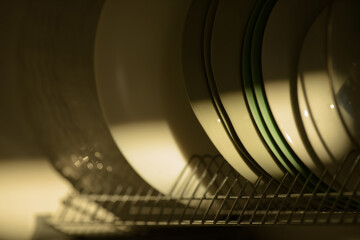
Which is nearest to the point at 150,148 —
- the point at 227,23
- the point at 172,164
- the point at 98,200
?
the point at 172,164

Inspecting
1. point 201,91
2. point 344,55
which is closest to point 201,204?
point 201,91

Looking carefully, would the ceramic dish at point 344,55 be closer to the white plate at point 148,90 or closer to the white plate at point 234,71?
the white plate at point 234,71

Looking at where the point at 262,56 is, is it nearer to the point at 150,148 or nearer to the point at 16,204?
the point at 150,148

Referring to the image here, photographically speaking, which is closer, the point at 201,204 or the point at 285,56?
the point at 285,56

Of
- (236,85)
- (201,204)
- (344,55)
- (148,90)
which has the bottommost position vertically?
(201,204)

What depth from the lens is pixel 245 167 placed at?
2.79 feet

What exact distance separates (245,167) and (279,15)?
214 mm

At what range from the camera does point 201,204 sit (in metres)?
0.95

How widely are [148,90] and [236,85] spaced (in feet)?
0.68

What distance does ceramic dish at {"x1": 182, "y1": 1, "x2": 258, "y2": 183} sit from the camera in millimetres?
847

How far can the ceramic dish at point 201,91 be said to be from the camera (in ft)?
2.78

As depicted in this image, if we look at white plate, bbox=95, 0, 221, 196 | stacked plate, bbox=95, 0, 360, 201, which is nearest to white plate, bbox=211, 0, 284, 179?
stacked plate, bbox=95, 0, 360, 201

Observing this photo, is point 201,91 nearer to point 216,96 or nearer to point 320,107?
point 216,96

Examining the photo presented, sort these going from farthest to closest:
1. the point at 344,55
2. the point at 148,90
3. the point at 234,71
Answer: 1. the point at 148,90
2. the point at 234,71
3. the point at 344,55
